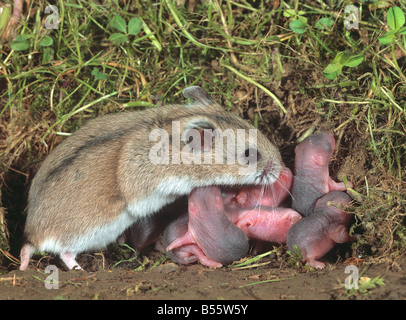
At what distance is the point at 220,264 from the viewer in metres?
4.35

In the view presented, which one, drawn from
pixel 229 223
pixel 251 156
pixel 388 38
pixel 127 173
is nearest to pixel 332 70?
pixel 388 38

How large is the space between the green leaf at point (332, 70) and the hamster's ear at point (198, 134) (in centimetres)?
123

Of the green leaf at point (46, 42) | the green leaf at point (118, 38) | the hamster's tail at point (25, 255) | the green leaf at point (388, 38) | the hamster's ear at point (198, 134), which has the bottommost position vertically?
the hamster's tail at point (25, 255)

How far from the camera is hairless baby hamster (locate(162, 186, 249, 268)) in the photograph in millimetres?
4297

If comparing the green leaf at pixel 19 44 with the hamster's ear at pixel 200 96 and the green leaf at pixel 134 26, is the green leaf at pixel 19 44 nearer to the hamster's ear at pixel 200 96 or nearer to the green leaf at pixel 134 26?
the green leaf at pixel 134 26

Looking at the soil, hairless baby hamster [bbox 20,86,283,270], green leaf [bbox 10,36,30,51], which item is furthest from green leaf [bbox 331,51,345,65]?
green leaf [bbox 10,36,30,51]

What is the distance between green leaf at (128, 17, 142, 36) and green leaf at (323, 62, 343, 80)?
209 cm

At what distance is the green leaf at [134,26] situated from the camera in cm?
527

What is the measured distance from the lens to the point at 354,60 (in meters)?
4.45

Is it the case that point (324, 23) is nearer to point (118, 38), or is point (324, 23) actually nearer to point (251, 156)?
point (251, 156)

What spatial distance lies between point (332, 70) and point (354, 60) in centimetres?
22

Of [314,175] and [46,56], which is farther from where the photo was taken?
[46,56]

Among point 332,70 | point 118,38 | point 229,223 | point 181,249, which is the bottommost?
point 181,249

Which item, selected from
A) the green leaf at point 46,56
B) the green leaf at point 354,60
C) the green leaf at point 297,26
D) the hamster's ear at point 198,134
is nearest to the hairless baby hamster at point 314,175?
the green leaf at point 354,60
